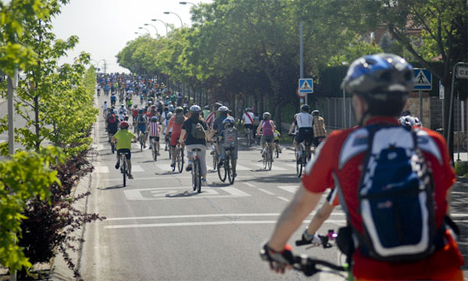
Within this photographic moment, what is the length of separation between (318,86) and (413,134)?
4874 centimetres

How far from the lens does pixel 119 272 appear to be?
10000 mm

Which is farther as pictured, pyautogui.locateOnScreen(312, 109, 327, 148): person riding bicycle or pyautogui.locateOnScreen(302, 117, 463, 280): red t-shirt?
pyautogui.locateOnScreen(312, 109, 327, 148): person riding bicycle

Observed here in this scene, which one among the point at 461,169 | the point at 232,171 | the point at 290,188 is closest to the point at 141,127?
the point at 232,171

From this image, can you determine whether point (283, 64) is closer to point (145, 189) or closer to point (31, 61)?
point (145, 189)

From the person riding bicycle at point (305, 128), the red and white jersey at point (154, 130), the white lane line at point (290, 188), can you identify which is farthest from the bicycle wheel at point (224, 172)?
the red and white jersey at point (154, 130)

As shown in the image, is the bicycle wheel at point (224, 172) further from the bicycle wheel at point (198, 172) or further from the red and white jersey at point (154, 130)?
the red and white jersey at point (154, 130)

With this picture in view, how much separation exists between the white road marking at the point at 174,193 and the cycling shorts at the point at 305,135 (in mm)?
2972

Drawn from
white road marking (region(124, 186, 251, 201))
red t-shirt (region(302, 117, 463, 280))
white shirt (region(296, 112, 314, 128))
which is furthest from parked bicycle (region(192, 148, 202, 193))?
red t-shirt (region(302, 117, 463, 280))

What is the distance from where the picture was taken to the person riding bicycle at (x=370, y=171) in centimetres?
325

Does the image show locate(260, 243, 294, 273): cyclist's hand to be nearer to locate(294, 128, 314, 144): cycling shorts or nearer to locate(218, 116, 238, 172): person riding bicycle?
locate(218, 116, 238, 172): person riding bicycle

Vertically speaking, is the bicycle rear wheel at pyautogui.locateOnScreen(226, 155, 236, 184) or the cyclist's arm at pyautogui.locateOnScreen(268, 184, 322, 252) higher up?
the cyclist's arm at pyautogui.locateOnScreen(268, 184, 322, 252)

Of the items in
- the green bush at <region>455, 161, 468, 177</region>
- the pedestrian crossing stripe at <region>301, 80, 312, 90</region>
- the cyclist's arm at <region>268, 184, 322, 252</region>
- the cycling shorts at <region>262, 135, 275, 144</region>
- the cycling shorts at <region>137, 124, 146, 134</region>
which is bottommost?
the green bush at <region>455, 161, 468, 177</region>

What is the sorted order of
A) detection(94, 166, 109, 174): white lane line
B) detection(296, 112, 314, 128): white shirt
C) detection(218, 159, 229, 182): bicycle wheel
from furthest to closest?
detection(94, 166, 109, 174): white lane line
detection(296, 112, 314, 128): white shirt
detection(218, 159, 229, 182): bicycle wheel

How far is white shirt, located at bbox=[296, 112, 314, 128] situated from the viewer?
22.1 m
